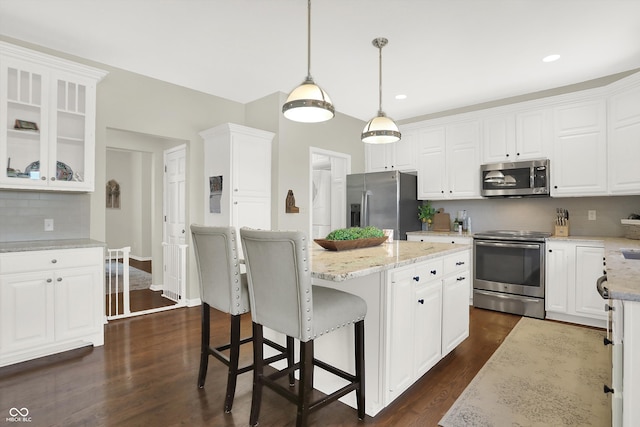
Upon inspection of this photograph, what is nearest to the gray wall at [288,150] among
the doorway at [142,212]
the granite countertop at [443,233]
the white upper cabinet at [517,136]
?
the doorway at [142,212]

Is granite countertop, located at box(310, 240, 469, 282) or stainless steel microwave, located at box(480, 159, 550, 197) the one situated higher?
stainless steel microwave, located at box(480, 159, 550, 197)

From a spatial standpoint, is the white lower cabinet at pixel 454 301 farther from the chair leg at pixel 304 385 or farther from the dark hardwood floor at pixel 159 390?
the chair leg at pixel 304 385

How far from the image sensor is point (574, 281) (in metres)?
3.51

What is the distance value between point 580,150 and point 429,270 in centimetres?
270

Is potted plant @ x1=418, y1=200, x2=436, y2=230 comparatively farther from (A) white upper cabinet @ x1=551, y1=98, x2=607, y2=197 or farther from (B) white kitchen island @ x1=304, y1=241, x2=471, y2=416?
(B) white kitchen island @ x1=304, y1=241, x2=471, y2=416

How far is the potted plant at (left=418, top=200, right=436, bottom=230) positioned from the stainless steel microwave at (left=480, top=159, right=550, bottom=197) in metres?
0.81

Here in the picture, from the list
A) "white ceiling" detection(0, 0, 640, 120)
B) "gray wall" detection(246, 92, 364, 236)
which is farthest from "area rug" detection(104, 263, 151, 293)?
"white ceiling" detection(0, 0, 640, 120)

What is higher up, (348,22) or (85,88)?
(348,22)

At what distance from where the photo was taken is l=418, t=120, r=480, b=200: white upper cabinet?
4453 millimetres

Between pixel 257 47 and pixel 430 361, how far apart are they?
2923mm

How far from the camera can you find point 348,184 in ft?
16.9

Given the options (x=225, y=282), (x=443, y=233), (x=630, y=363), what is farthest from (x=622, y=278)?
(x=443, y=233)

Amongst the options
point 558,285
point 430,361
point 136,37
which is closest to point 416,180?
point 558,285

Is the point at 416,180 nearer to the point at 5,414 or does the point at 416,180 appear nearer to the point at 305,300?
the point at 305,300
